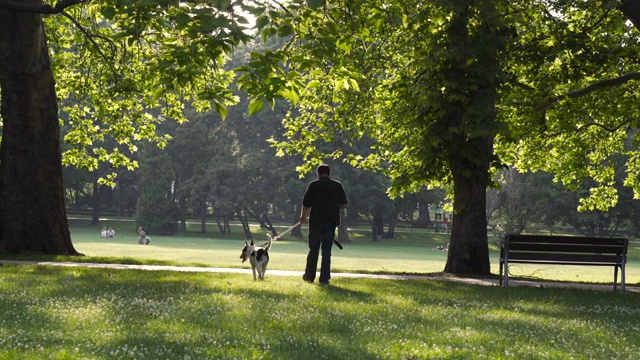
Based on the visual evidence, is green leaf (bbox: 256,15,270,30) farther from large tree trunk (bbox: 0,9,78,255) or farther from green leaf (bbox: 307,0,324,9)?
large tree trunk (bbox: 0,9,78,255)

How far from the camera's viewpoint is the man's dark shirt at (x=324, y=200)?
14.3 meters

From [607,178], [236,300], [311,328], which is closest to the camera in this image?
[311,328]

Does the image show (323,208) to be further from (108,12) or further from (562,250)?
(108,12)

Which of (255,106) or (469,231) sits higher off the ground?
(255,106)

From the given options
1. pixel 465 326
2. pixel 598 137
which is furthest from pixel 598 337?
pixel 598 137

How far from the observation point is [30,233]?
18.9 metres

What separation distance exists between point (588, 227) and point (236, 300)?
196 feet

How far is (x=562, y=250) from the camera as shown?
623 inches

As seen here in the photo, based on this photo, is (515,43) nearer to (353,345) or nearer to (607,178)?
(607,178)

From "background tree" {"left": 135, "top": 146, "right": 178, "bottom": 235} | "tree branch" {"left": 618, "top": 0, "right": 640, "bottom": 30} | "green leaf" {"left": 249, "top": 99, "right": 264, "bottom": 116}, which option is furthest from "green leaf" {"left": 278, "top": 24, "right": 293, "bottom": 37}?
"background tree" {"left": 135, "top": 146, "right": 178, "bottom": 235}

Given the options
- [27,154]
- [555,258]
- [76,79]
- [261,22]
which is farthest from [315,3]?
[76,79]

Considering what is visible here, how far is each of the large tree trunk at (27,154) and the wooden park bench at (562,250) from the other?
33.2ft

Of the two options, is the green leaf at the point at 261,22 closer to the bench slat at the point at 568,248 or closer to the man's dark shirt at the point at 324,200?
the man's dark shirt at the point at 324,200

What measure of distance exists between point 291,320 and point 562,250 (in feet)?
27.1
